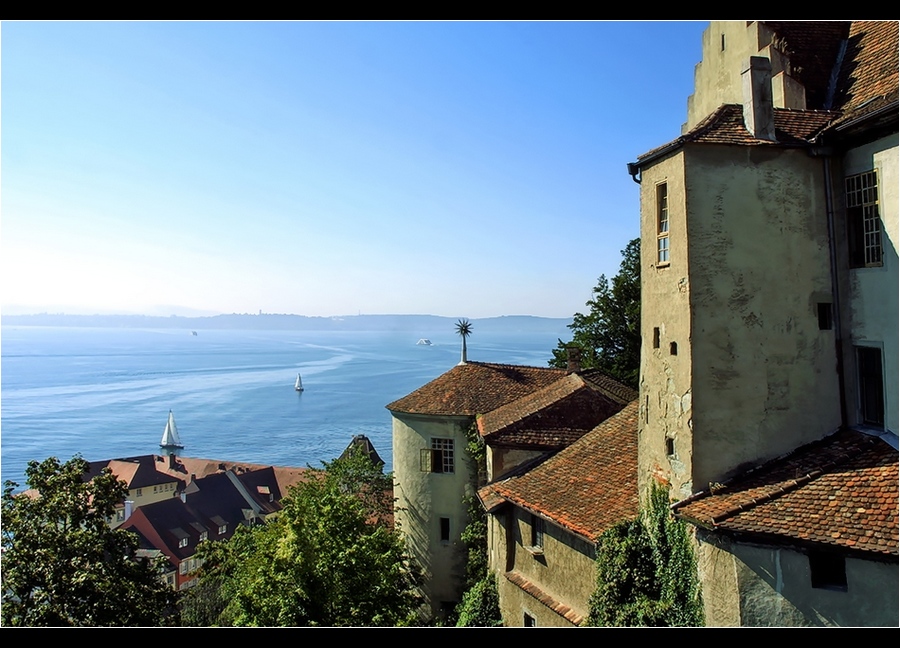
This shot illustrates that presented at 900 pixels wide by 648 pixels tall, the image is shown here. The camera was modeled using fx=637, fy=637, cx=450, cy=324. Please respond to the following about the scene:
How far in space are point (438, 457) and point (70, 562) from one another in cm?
1255

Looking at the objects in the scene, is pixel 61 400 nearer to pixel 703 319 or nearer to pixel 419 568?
pixel 419 568

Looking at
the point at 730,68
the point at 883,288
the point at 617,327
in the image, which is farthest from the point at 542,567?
the point at 617,327

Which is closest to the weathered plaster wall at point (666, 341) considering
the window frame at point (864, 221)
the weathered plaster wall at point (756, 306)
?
the weathered plaster wall at point (756, 306)

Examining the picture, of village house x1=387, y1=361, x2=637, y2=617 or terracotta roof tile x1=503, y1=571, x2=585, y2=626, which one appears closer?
terracotta roof tile x1=503, y1=571, x2=585, y2=626

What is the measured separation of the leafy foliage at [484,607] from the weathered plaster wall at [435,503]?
15.6ft

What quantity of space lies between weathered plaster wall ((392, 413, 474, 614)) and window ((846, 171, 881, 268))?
14665 millimetres

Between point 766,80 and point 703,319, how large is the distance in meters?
4.62

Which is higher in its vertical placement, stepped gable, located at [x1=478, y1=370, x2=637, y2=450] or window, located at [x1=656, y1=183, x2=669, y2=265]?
window, located at [x1=656, y1=183, x2=669, y2=265]

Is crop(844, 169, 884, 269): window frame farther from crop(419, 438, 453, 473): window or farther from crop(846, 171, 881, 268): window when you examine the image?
crop(419, 438, 453, 473): window

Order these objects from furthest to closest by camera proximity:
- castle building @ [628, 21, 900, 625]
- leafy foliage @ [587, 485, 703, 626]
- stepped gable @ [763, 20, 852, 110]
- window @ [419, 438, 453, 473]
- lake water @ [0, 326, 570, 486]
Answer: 1. lake water @ [0, 326, 570, 486]
2. window @ [419, 438, 453, 473]
3. stepped gable @ [763, 20, 852, 110]
4. leafy foliage @ [587, 485, 703, 626]
5. castle building @ [628, 21, 900, 625]

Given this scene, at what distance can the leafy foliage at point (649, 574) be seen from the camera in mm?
10703

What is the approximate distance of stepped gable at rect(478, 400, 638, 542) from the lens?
44.2ft

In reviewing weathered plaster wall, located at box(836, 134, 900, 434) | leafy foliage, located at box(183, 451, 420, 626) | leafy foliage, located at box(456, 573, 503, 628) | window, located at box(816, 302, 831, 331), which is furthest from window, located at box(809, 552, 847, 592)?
leafy foliage, located at box(183, 451, 420, 626)

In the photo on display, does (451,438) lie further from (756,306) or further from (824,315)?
(824,315)
